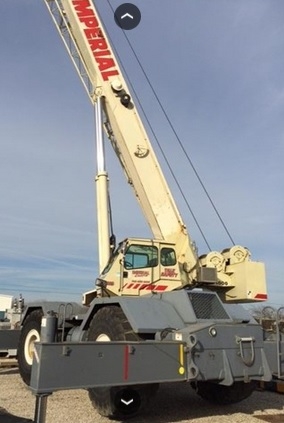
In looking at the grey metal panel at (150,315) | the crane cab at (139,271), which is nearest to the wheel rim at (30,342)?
the crane cab at (139,271)

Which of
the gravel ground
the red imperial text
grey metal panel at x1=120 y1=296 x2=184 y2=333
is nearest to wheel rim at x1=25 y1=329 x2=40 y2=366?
the gravel ground

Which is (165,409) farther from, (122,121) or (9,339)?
(122,121)

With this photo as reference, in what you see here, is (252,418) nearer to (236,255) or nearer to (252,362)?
(252,362)

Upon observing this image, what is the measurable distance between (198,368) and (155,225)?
223 inches

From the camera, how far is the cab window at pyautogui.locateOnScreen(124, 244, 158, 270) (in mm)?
9141

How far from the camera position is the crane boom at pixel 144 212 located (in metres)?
9.25

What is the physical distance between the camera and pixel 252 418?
266 inches

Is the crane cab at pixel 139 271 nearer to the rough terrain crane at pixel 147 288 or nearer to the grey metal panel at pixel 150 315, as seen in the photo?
the rough terrain crane at pixel 147 288

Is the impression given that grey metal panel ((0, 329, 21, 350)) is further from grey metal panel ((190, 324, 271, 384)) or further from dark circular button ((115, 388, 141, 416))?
grey metal panel ((190, 324, 271, 384))

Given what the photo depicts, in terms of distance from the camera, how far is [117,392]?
249 inches

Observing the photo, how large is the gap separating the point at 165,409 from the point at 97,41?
916 centimetres

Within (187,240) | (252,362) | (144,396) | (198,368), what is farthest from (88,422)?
(187,240)

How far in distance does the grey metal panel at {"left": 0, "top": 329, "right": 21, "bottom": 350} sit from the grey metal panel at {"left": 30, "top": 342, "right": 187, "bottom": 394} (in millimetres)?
5562

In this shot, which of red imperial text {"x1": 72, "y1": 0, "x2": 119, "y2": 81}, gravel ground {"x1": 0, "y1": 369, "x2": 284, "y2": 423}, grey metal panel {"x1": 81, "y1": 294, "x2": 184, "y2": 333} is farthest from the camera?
red imperial text {"x1": 72, "y1": 0, "x2": 119, "y2": 81}
